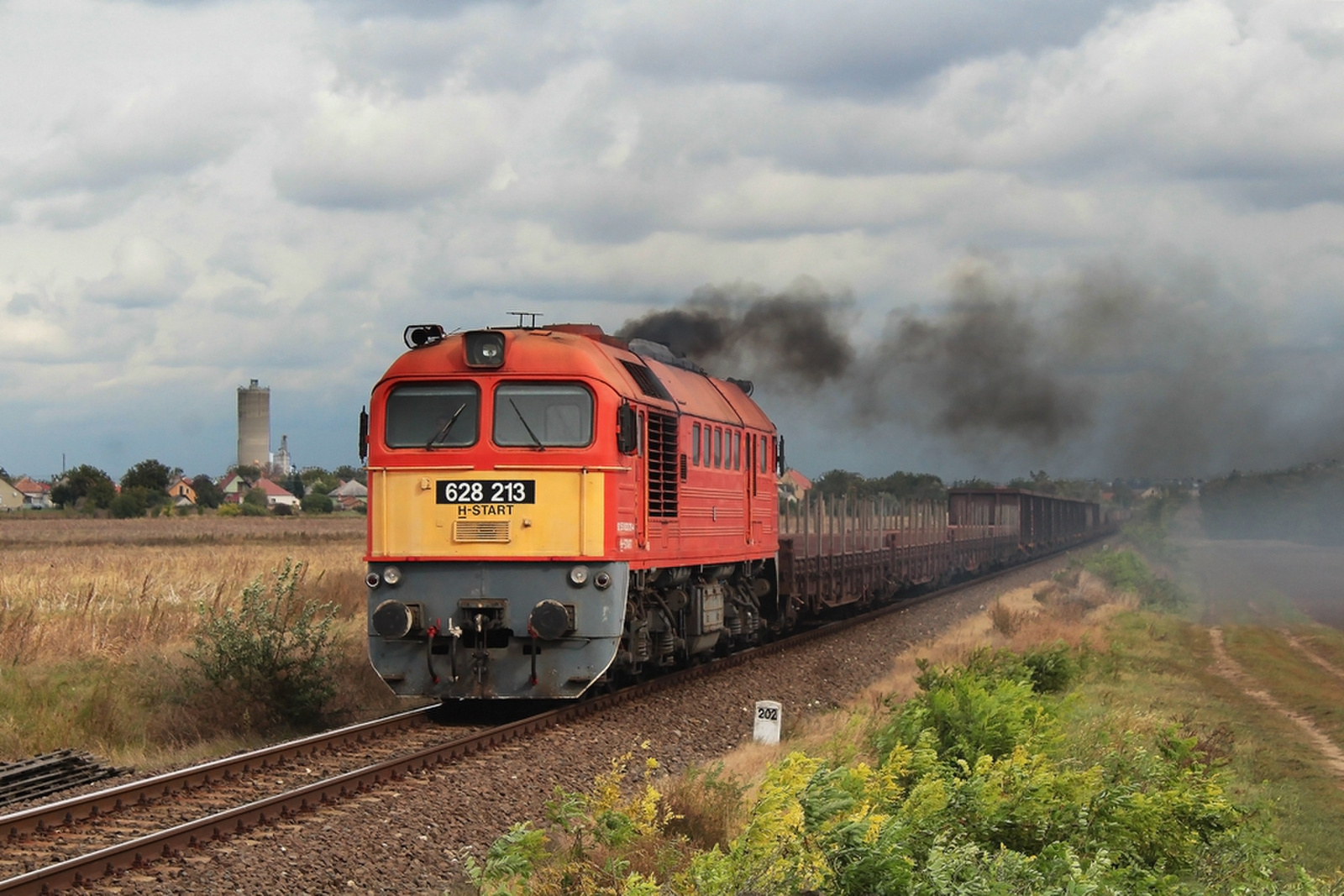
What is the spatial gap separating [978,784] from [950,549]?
33481mm

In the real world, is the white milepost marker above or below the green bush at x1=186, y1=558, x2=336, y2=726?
below

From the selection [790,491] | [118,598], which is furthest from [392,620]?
[790,491]

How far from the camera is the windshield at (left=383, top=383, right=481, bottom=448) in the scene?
13.8m

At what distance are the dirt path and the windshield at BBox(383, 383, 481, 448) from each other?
9.05 meters

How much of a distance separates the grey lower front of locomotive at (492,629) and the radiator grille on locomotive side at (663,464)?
1.66 m

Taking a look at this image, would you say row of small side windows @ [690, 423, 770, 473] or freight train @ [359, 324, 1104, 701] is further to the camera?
row of small side windows @ [690, 423, 770, 473]

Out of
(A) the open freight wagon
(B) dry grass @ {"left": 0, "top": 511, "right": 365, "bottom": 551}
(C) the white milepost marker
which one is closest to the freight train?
(C) the white milepost marker

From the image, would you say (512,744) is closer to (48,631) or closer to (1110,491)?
(48,631)

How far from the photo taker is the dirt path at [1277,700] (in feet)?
50.2

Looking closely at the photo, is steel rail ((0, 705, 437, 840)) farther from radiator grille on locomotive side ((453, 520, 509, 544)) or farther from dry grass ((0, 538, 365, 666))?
dry grass ((0, 538, 365, 666))

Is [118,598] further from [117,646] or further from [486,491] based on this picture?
[486,491]

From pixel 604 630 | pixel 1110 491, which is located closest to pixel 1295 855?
pixel 604 630

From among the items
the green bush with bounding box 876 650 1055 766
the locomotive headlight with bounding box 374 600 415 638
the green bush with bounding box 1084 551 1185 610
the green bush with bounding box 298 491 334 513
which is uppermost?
the green bush with bounding box 298 491 334 513

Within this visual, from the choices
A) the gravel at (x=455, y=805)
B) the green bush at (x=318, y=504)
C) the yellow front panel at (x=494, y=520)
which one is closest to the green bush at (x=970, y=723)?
the gravel at (x=455, y=805)
